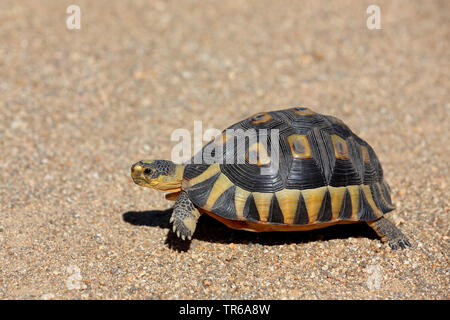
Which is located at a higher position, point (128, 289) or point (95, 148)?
point (95, 148)

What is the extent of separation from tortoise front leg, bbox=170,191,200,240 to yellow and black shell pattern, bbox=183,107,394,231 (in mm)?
74

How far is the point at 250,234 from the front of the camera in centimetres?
369

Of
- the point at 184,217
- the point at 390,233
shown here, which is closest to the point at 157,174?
the point at 184,217

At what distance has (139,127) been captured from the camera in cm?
530

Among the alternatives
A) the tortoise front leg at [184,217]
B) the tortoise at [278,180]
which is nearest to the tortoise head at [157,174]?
the tortoise at [278,180]

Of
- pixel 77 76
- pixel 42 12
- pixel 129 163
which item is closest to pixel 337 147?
pixel 129 163

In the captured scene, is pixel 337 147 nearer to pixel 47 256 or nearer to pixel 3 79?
pixel 47 256

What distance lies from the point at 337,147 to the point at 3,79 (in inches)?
178

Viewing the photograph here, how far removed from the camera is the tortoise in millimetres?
3213

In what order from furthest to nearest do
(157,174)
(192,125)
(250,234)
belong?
(192,125) → (250,234) → (157,174)

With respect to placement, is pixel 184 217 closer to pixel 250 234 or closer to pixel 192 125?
pixel 250 234

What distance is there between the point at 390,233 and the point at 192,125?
2675 millimetres

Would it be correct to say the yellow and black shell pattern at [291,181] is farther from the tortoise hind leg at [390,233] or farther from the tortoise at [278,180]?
the tortoise hind leg at [390,233]

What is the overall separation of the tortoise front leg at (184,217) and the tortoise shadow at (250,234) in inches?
12.7
